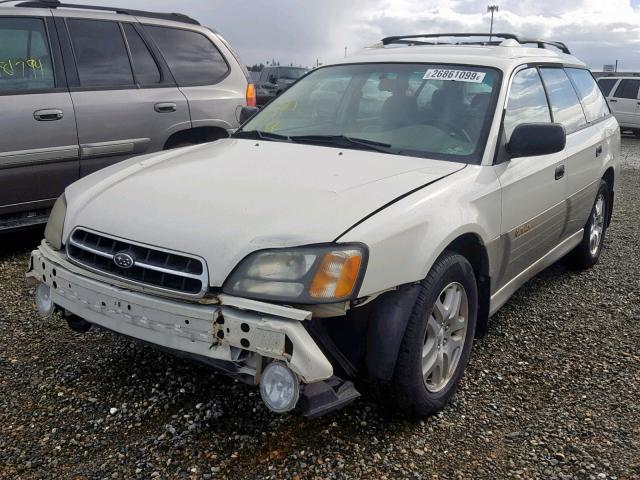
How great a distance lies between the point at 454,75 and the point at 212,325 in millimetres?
2040

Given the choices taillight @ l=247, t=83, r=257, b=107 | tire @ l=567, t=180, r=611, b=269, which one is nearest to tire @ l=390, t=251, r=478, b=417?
tire @ l=567, t=180, r=611, b=269

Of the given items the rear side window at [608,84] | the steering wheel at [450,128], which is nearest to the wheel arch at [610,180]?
the steering wheel at [450,128]

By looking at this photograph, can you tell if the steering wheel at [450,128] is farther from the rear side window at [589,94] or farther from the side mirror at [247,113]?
the rear side window at [589,94]

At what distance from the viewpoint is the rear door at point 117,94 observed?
501cm

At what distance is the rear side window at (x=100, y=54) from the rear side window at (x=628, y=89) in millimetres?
16218

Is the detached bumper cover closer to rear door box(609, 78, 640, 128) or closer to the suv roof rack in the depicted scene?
the suv roof rack

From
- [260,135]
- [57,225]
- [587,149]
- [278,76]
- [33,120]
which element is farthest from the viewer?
[278,76]

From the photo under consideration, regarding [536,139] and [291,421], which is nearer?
[291,421]

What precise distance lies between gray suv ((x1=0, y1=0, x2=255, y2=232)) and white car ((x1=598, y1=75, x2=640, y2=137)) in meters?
15.0

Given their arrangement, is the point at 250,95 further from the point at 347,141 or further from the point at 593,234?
the point at 593,234

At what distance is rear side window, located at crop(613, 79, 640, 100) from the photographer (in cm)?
1783

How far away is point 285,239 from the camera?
2.33 meters

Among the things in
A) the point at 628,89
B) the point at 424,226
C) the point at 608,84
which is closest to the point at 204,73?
the point at 424,226

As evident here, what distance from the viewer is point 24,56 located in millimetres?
4773
